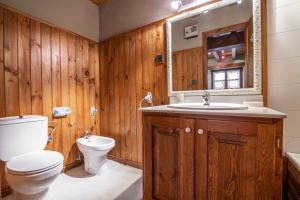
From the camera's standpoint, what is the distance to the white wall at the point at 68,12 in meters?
1.71

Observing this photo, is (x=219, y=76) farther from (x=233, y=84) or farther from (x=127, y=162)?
(x=127, y=162)

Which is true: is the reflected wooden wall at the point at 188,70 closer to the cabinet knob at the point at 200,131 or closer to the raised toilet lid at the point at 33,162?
the cabinet knob at the point at 200,131

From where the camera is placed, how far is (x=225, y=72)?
1459 millimetres

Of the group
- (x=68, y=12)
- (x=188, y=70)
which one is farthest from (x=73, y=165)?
(x=68, y=12)

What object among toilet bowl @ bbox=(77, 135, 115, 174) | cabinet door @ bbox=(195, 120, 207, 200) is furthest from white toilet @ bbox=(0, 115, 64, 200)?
cabinet door @ bbox=(195, 120, 207, 200)

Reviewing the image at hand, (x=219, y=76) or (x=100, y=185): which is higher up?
(x=219, y=76)

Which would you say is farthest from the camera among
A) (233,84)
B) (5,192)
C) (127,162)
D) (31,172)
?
(127,162)

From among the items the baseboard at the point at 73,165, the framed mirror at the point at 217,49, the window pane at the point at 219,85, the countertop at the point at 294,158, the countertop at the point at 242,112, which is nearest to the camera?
the countertop at the point at 242,112

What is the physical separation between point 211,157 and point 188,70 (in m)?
0.93

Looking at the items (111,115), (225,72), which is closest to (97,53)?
(111,115)

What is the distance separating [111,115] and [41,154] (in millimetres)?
1013

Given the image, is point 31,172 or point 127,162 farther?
point 127,162

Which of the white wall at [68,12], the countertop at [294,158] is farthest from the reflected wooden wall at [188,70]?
the white wall at [68,12]

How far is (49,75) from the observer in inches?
73.3
